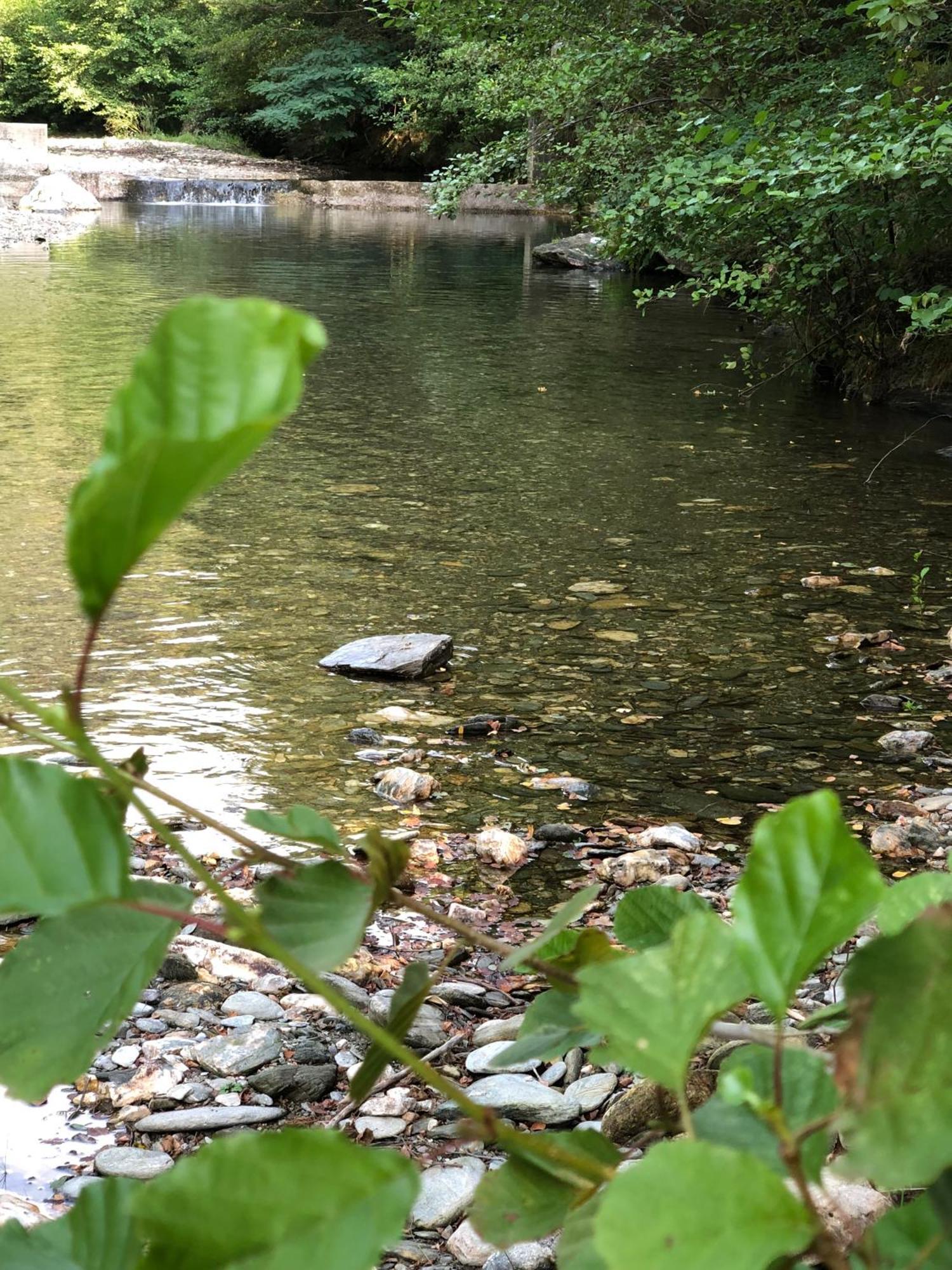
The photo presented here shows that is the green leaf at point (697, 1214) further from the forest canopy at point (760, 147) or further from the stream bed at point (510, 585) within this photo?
the forest canopy at point (760, 147)

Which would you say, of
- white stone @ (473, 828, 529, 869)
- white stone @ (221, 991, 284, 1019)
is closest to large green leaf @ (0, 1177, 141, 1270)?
white stone @ (221, 991, 284, 1019)

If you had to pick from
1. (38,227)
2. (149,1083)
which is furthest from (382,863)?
(38,227)

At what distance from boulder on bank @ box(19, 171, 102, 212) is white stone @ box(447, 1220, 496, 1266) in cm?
2905

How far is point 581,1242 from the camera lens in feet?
1.41

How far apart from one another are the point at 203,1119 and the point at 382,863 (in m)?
1.80

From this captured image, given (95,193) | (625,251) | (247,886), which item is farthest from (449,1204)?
(95,193)

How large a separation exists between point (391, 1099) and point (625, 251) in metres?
7.96

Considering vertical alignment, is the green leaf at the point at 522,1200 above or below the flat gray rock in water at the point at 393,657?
above

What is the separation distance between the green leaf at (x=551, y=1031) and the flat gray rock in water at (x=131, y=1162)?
4.84 feet

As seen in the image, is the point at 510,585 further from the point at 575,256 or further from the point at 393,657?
the point at 575,256

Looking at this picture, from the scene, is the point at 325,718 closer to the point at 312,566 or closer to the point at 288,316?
the point at 312,566

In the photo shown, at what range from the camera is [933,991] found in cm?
34

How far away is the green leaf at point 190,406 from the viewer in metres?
0.33

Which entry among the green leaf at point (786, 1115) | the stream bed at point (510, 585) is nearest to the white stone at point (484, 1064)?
the stream bed at point (510, 585)
